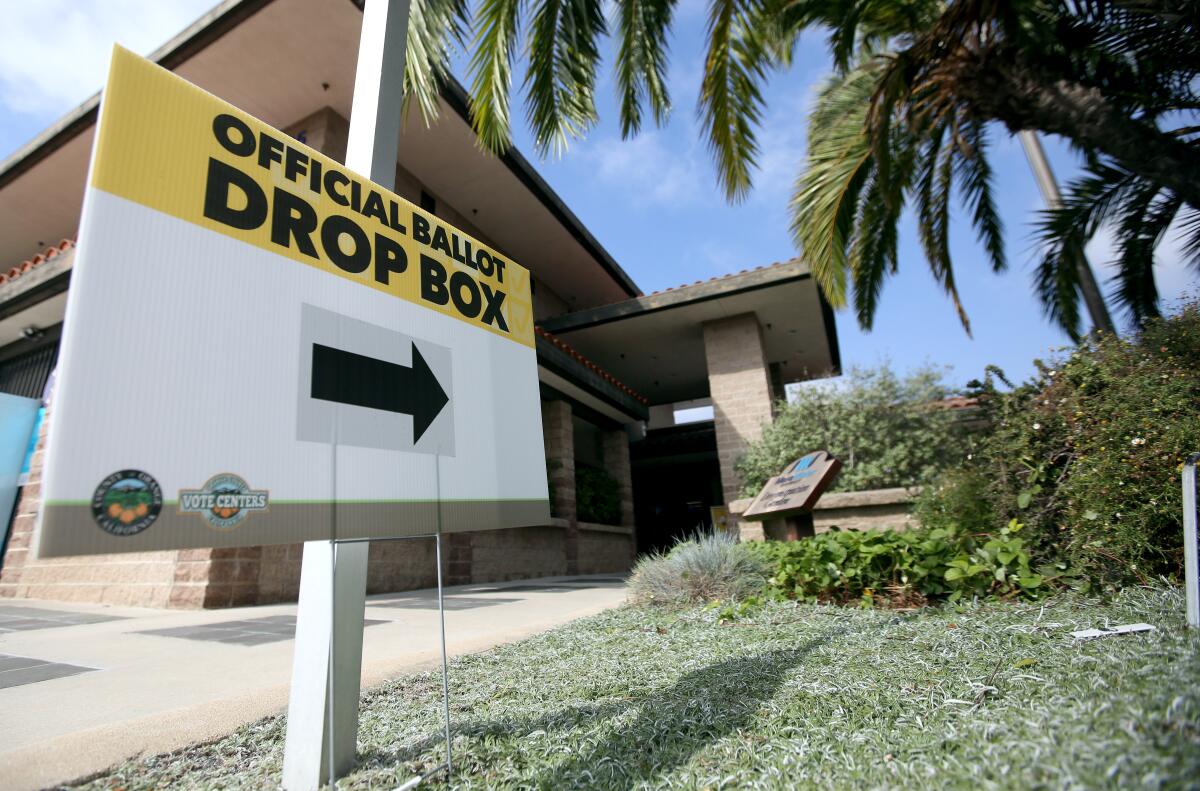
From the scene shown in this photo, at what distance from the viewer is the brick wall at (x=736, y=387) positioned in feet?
43.7

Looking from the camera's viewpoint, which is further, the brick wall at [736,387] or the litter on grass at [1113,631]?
the brick wall at [736,387]

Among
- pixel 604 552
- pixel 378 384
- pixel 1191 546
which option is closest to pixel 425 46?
pixel 378 384

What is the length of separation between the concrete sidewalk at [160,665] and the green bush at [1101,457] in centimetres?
388

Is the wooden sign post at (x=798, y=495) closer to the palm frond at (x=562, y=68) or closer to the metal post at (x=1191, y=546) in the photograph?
the metal post at (x=1191, y=546)

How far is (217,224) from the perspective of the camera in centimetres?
172

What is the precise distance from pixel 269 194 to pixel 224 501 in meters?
1.01

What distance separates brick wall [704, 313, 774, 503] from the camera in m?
13.3

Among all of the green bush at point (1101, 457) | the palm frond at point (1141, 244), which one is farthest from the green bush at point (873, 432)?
the green bush at point (1101, 457)

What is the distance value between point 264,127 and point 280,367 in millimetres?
869

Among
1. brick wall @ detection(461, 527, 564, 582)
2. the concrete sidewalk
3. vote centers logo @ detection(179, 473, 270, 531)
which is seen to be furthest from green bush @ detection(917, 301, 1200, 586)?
brick wall @ detection(461, 527, 564, 582)

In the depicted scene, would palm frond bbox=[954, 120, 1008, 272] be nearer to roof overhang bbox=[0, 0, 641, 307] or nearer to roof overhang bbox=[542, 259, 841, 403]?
roof overhang bbox=[542, 259, 841, 403]

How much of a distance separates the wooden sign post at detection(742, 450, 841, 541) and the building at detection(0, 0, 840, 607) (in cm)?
536

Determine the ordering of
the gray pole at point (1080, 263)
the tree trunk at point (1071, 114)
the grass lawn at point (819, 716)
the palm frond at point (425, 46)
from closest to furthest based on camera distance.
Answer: the grass lawn at point (819, 716) < the palm frond at point (425, 46) < the tree trunk at point (1071, 114) < the gray pole at point (1080, 263)

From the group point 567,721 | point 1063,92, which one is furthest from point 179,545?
point 1063,92
